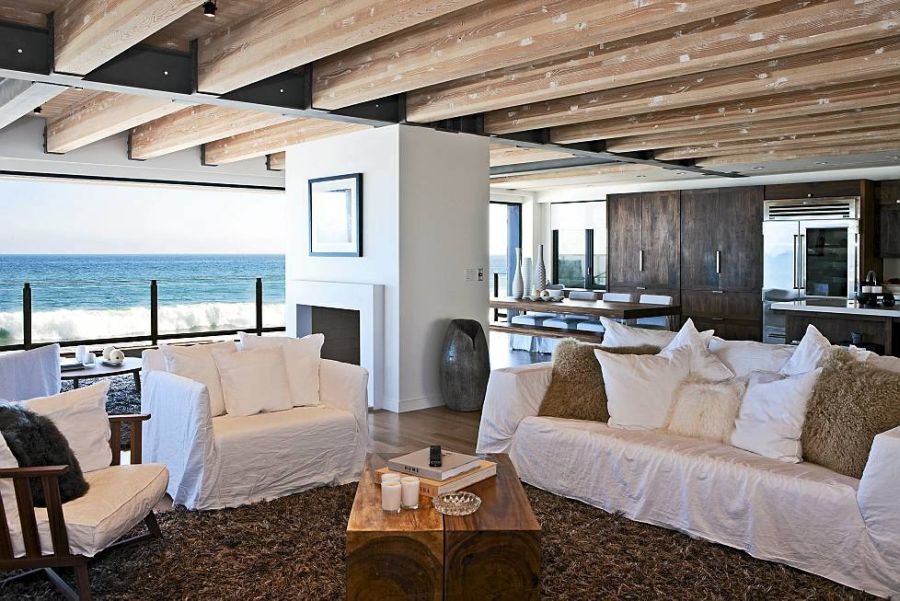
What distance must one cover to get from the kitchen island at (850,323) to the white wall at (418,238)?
9.22ft

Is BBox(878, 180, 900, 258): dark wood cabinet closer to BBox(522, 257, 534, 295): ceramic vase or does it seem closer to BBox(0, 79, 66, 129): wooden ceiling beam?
BBox(522, 257, 534, 295): ceramic vase

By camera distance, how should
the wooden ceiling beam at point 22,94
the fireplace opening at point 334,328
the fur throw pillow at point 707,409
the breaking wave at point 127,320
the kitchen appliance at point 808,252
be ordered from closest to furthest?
the fur throw pillow at point 707,409, the wooden ceiling beam at point 22,94, the fireplace opening at point 334,328, the kitchen appliance at point 808,252, the breaking wave at point 127,320

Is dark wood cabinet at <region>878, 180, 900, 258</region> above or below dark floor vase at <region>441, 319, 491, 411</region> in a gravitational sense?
above

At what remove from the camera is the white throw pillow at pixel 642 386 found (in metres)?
4.05

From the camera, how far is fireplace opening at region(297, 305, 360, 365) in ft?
24.3

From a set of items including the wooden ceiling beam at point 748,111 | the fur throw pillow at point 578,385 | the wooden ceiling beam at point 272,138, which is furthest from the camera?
the wooden ceiling beam at point 272,138

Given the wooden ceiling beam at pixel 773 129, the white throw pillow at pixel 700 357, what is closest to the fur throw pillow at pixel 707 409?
the white throw pillow at pixel 700 357

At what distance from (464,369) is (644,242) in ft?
19.4

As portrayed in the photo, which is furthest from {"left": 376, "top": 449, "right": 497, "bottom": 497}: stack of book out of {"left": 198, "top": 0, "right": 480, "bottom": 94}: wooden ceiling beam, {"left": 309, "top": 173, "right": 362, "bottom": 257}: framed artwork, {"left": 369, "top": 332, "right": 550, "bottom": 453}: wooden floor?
{"left": 309, "top": 173, "right": 362, "bottom": 257}: framed artwork

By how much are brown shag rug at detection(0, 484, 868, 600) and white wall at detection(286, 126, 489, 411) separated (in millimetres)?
2655

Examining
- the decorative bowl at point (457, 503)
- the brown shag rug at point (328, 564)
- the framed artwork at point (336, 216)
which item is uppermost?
the framed artwork at point (336, 216)

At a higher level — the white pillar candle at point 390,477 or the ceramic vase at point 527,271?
the ceramic vase at point 527,271

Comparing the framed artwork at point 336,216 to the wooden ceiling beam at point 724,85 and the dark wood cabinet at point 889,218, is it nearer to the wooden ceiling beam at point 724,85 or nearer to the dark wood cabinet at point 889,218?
the wooden ceiling beam at point 724,85

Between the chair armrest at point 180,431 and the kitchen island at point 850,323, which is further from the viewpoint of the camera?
the kitchen island at point 850,323
